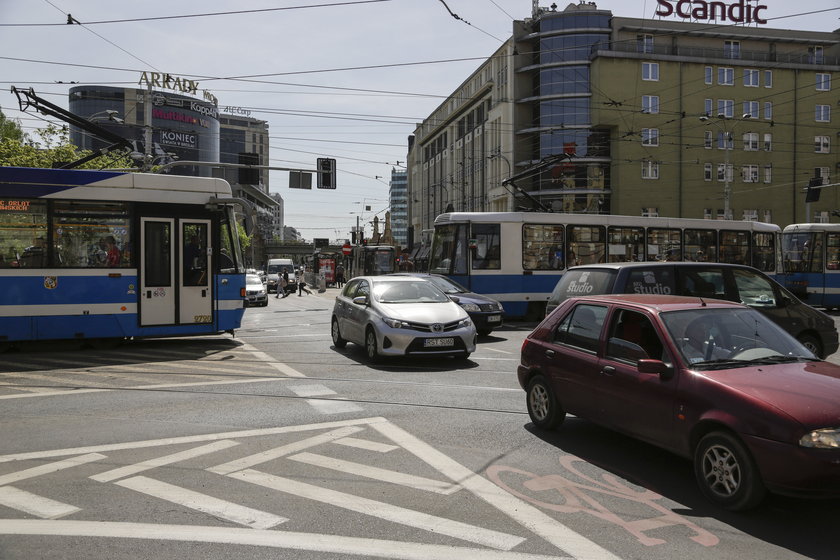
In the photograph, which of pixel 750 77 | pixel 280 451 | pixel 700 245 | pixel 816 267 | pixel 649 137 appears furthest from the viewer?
pixel 750 77

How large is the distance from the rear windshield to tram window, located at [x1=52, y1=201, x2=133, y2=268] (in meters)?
8.56

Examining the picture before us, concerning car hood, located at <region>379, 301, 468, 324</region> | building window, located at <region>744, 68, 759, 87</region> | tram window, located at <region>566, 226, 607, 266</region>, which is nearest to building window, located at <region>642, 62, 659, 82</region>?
building window, located at <region>744, 68, 759, 87</region>

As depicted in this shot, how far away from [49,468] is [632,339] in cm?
501

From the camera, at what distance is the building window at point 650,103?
184ft

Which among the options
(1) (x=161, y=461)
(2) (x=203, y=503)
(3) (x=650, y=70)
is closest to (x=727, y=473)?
(2) (x=203, y=503)

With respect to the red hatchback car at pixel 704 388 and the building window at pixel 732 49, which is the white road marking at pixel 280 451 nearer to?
the red hatchback car at pixel 704 388

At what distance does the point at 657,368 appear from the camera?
17.4ft

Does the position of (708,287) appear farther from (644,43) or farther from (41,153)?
(644,43)

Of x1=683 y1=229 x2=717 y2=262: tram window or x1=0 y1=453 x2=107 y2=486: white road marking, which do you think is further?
x1=683 y1=229 x2=717 y2=262: tram window

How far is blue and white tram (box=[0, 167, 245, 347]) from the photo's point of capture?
13.1m

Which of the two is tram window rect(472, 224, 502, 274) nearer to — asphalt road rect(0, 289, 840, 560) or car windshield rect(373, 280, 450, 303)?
car windshield rect(373, 280, 450, 303)

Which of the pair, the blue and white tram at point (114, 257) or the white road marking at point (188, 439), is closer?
the white road marking at point (188, 439)

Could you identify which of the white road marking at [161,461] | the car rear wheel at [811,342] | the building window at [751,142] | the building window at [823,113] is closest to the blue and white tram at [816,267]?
the car rear wheel at [811,342]

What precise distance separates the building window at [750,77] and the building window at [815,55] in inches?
235
